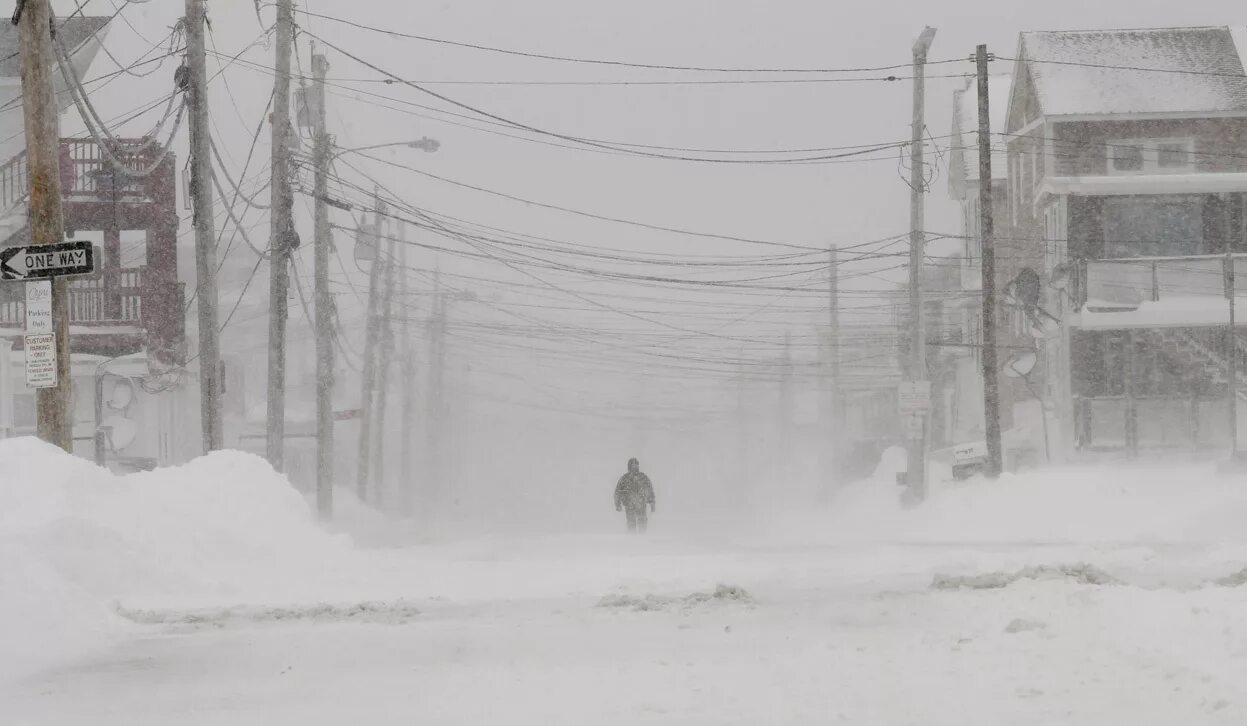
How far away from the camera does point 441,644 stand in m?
10.2

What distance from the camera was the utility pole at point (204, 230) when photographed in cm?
2334

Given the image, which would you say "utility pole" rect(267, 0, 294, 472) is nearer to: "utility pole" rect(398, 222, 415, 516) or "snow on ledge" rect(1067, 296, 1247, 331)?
"snow on ledge" rect(1067, 296, 1247, 331)

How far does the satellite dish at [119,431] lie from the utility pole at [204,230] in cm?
1230

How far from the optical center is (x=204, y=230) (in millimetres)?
23891

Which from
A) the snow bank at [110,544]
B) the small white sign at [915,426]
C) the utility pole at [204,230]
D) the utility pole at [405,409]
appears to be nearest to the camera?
the snow bank at [110,544]

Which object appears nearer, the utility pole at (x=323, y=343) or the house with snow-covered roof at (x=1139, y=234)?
the utility pole at (x=323, y=343)

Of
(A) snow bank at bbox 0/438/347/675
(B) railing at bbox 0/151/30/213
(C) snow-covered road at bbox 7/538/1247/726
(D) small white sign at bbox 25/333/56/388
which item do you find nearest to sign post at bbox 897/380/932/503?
(A) snow bank at bbox 0/438/347/675

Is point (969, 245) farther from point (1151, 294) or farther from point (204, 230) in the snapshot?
point (204, 230)

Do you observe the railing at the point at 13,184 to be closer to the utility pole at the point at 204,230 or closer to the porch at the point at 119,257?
the porch at the point at 119,257

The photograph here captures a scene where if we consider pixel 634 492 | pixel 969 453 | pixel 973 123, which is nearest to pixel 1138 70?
pixel 973 123

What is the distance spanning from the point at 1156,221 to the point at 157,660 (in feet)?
106

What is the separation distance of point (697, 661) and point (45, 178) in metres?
9.76

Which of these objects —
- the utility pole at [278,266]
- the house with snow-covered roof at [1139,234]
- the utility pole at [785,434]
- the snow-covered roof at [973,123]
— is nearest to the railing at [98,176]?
the utility pole at [278,266]

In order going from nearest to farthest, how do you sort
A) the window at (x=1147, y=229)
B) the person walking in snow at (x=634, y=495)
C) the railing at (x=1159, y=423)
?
the person walking in snow at (x=634, y=495) → the railing at (x=1159, y=423) → the window at (x=1147, y=229)
